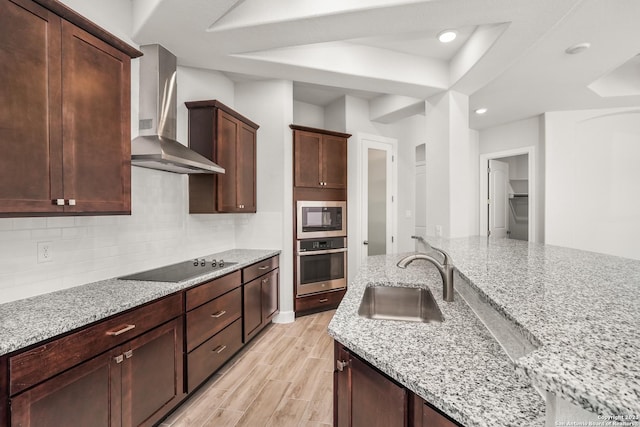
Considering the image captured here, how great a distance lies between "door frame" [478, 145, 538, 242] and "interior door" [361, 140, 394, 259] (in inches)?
75.3

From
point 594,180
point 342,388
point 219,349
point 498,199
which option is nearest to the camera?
point 342,388

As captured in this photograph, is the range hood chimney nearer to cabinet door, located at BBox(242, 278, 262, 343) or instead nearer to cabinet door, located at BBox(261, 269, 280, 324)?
cabinet door, located at BBox(242, 278, 262, 343)

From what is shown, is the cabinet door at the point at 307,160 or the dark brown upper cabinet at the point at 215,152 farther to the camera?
the cabinet door at the point at 307,160

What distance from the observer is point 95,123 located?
5.30ft

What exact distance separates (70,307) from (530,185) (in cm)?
557

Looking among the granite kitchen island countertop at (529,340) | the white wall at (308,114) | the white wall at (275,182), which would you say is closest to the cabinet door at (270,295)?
the white wall at (275,182)

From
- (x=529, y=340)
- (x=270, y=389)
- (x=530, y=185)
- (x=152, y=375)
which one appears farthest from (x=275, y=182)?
(x=530, y=185)

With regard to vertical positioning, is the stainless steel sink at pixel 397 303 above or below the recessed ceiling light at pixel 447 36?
below

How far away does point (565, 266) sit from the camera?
1.56 metres

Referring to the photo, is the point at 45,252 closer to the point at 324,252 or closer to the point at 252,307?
the point at 252,307

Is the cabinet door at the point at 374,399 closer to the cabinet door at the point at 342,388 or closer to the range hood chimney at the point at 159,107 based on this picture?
the cabinet door at the point at 342,388

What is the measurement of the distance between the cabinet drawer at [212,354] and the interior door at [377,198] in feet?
7.36

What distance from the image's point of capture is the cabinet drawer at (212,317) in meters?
2.04

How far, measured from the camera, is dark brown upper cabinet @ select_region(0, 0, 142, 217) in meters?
1.26
